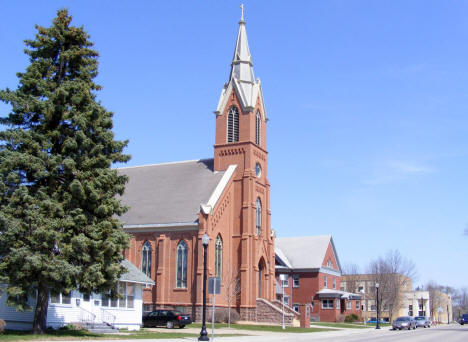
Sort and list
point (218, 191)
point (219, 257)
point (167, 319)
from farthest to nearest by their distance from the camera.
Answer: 1. point (218, 191)
2. point (219, 257)
3. point (167, 319)

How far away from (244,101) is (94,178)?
30.0 metres

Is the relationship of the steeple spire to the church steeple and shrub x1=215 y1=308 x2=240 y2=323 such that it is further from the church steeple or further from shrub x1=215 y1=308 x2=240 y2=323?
shrub x1=215 y1=308 x2=240 y2=323

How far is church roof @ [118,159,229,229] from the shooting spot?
165ft

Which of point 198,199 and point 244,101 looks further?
point 244,101

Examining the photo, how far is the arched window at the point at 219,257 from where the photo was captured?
4881cm

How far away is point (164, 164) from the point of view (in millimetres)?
59250

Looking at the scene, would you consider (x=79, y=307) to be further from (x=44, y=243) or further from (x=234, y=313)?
(x=234, y=313)

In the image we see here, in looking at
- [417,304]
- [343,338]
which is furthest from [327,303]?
[417,304]

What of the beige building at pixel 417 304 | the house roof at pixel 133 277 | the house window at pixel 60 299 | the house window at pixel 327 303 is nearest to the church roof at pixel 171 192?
the house roof at pixel 133 277

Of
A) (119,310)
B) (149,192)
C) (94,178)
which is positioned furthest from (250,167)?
(94,178)

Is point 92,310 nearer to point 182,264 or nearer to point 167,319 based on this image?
point 167,319

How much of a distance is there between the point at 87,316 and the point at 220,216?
1937 centimetres

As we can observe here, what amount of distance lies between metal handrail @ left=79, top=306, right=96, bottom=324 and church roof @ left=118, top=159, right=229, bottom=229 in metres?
17.1

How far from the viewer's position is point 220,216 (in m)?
49.4
